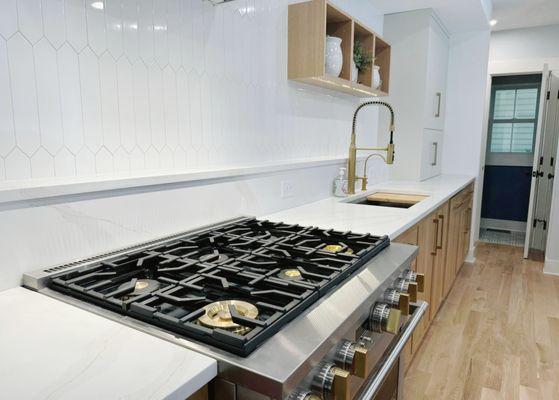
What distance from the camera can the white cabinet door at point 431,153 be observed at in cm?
340

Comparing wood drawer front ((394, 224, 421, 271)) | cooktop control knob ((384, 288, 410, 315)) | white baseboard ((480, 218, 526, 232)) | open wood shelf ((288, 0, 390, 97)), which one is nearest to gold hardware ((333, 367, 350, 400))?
cooktop control knob ((384, 288, 410, 315))

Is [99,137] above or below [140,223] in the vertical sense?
above

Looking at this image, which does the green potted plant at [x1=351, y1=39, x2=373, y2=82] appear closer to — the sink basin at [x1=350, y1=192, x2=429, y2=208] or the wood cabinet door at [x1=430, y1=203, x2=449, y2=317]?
the sink basin at [x1=350, y1=192, x2=429, y2=208]

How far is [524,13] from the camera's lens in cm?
382

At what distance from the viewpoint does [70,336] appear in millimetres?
720

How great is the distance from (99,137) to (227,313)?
27.5 inches

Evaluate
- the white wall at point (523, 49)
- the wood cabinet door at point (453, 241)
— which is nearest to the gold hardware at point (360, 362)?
the wood cabinet door at point (453, 241)

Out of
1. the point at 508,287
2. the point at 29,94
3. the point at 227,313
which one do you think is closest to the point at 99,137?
the point at 29,94

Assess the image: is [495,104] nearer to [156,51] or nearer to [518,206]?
[518,206]

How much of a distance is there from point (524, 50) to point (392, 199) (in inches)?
119

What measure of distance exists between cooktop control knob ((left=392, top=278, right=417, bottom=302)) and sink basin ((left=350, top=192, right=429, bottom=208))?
1.29m

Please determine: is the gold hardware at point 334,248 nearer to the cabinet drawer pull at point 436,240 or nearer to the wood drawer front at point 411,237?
the wood drawer front at point 411,237

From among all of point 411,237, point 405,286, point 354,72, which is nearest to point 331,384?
point 405,286

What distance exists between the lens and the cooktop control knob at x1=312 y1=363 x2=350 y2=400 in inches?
29.6
